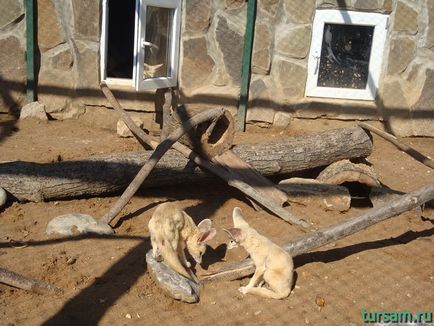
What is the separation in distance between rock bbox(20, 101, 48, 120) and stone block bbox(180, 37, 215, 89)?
62.1 inches

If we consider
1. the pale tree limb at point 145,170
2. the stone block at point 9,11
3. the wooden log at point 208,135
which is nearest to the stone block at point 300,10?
the wooden log at point 208,135

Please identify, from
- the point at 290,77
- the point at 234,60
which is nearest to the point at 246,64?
the point at 234,60

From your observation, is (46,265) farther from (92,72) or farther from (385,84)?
(385,84)

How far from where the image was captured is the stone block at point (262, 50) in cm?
603

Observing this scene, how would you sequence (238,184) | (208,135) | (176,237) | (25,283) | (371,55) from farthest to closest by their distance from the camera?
1. (371,55)
2. (208,135)
3. (238,184)
4. (176,237)
5. (25,283)

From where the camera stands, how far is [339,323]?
281 cm

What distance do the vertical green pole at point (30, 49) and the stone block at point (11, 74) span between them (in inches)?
4.9

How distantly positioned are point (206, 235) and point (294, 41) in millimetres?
3554

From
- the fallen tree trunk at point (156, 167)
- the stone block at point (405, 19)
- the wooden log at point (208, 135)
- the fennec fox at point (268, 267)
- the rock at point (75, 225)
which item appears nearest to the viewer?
the fennec fox at point (268, 267)

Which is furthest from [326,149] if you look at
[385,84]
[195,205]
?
[385,84]

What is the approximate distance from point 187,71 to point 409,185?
2690 mm

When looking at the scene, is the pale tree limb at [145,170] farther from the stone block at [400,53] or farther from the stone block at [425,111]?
the stone block at [425,111]

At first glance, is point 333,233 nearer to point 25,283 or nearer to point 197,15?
point 25,283

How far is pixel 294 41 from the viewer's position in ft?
19.9
